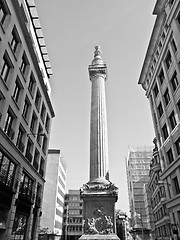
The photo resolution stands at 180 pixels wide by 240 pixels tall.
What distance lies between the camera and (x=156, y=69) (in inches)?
1270

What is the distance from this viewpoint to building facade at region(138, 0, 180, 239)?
2438 centimetres

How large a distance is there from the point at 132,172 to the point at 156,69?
253ft

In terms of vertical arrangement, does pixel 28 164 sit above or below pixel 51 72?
below

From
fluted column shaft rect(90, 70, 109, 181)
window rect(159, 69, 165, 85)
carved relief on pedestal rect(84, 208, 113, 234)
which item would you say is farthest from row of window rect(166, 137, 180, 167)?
carved relief on pedestal rect(84, 208, 113, 234)

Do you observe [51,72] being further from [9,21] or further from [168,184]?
[168,184]

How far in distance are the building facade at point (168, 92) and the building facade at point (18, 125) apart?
17117mm

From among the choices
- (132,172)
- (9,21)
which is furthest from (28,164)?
(132,172)

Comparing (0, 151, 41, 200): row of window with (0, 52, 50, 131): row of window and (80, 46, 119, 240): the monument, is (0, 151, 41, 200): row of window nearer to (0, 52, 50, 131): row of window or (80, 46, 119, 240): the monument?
(0, 52, 50, 131): row of window

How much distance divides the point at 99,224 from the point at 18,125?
16.2 m

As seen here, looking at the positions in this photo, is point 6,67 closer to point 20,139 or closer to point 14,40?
point 14,40

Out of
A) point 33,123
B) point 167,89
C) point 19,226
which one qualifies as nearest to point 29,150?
point 33,123

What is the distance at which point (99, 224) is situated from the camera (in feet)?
86.3

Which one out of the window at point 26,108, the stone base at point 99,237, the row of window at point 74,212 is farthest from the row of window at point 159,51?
the row of window at point 74,212

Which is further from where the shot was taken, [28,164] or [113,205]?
[113,205]
